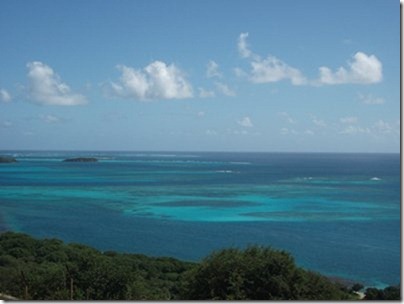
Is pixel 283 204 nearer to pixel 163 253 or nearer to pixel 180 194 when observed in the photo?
pixel 180 194

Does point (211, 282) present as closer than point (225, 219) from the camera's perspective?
Yes

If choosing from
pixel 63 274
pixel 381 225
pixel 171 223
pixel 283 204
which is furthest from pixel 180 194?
pixel 63 274

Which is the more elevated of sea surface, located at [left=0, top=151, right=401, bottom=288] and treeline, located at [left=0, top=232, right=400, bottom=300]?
treeline, located at [left=0, top=232, right=400, bottom=300]

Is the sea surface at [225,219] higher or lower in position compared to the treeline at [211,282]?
lower

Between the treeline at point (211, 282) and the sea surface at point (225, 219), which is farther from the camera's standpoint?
the sea surface at point (225, 219)

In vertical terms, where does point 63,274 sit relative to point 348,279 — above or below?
above

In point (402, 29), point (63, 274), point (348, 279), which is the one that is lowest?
point (348, 279)

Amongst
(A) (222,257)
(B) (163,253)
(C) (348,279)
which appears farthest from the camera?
(B) (163,253)

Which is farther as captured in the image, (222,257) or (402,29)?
(222,257)

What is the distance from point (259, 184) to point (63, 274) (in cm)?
1839

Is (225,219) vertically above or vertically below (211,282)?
below

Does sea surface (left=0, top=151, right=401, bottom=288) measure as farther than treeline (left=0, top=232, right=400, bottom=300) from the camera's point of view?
Yes

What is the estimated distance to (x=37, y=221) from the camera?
12.7 meters

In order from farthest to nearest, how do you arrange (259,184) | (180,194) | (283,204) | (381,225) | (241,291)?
(259,184), (180,194), (283,204), (381,225), (241,291)
